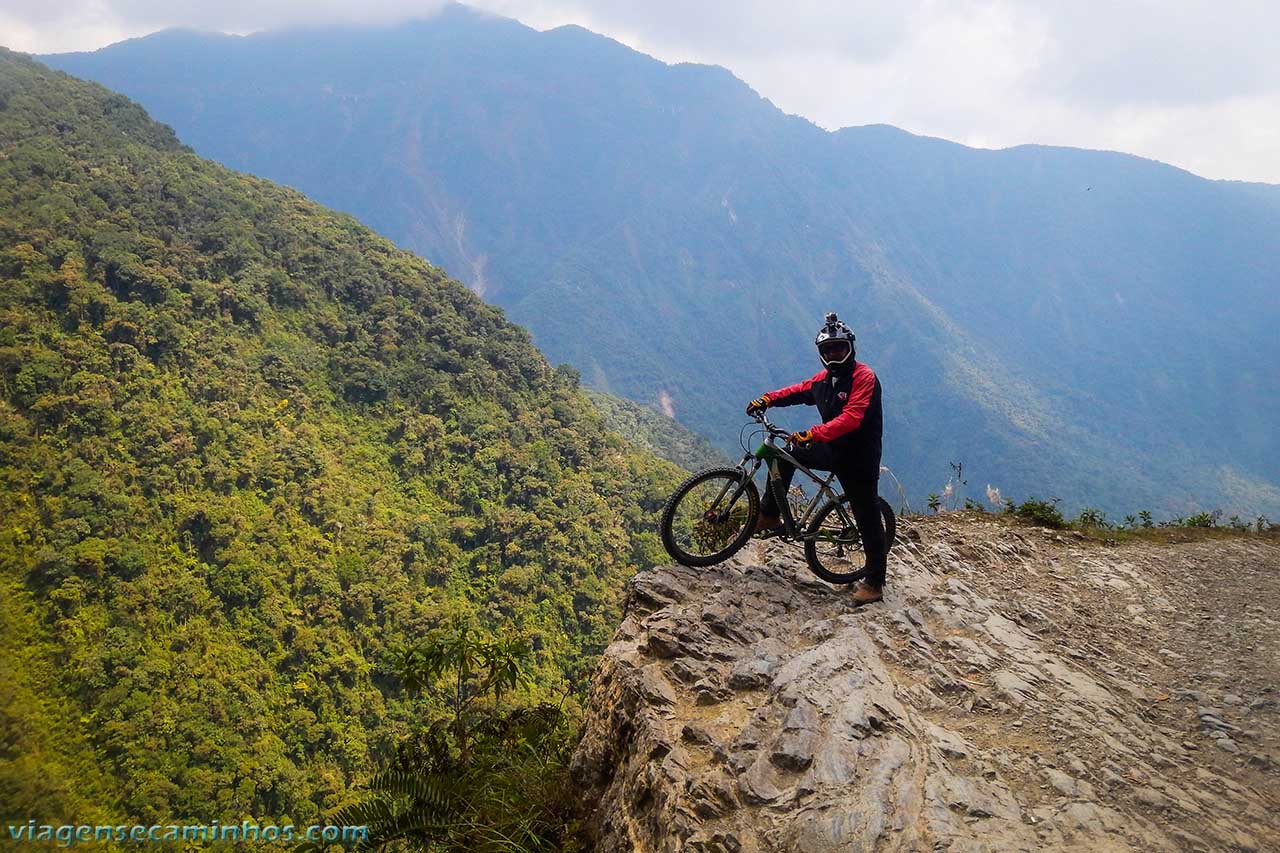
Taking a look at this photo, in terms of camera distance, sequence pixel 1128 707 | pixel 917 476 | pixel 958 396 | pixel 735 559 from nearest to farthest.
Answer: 1. pixel 1128 707
2. pixel 735 559
3. pixel 917 476
4. pixel 958 396

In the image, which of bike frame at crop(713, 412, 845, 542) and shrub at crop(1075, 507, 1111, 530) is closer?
bike frame at crop(713, 412, 845, 542)

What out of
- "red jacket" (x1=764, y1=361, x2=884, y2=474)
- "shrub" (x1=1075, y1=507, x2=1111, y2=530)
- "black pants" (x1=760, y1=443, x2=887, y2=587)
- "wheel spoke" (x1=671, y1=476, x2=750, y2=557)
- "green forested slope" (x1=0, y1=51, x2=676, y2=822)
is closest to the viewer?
"red jacket" (x1=764, y1=361, x2=884, y2=474)

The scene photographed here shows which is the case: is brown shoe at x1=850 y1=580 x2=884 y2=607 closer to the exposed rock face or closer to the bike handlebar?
the exposed rock face

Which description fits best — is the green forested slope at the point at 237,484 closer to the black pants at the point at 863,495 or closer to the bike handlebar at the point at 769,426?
the bike handlebar at the point at 769,426

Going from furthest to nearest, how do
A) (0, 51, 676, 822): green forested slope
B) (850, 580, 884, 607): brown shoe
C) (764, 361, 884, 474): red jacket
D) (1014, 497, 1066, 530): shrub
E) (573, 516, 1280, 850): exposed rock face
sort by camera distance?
(0, 51, 676, 822): green forested slope
(1014, 497, 1066, 530): shrub
(850, 580, 884, 607): brown shoe
(764, 361, 884, 474): red jacket
(573, 516, 1280, 850): exposed rock face

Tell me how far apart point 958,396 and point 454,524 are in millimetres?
127044

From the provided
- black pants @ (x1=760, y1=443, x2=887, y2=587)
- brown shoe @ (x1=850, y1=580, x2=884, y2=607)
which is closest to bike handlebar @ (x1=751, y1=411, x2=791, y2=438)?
black pants @ (x1=760, y1=443, x2=887, y2=587)

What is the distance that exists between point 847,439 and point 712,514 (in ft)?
4.73

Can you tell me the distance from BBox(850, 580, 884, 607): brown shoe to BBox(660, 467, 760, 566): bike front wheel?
1.09m

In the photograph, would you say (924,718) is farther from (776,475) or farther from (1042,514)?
(1042,514)

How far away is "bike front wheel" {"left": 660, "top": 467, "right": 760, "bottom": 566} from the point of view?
6035mm

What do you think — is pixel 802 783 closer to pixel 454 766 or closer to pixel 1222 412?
pixel 454 766

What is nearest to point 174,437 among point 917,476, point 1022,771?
point 1022,771

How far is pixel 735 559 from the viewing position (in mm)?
6461
